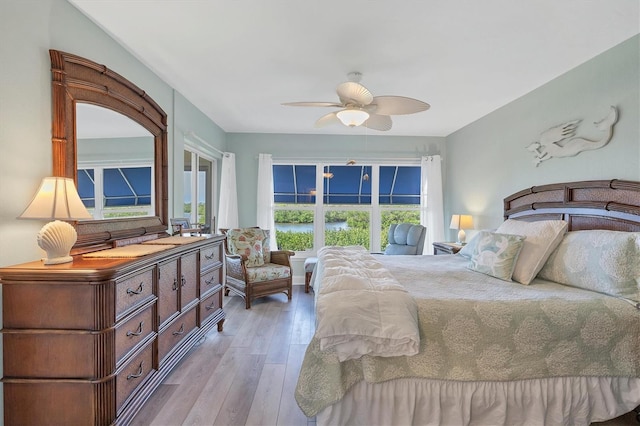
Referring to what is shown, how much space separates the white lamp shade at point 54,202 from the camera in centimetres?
148

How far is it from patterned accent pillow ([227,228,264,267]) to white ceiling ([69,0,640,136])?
5.62 feet

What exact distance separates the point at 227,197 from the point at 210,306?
2193mm

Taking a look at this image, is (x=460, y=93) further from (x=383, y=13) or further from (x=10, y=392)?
(x=10, y=392)

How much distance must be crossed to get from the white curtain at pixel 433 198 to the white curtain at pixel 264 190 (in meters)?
2.52

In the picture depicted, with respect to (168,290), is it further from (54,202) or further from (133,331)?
(54,202)

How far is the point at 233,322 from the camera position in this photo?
10.5 feet

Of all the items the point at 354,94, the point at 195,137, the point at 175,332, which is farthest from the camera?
the point at 195,137

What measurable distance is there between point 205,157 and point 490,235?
3.62m

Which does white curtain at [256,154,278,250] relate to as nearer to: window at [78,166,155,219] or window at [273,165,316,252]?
window at [273,165,316,252]

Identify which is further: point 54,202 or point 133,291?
point 133,291

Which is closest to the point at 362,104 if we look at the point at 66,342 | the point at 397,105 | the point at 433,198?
the point at 397,105

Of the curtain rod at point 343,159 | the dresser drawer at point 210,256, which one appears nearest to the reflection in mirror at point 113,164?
the dresser drawer at point 210,256

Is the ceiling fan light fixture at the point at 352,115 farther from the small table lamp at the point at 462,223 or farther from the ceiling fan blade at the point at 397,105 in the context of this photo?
the small table lamp at the point at 462,223

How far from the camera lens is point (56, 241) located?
150 centimetres
